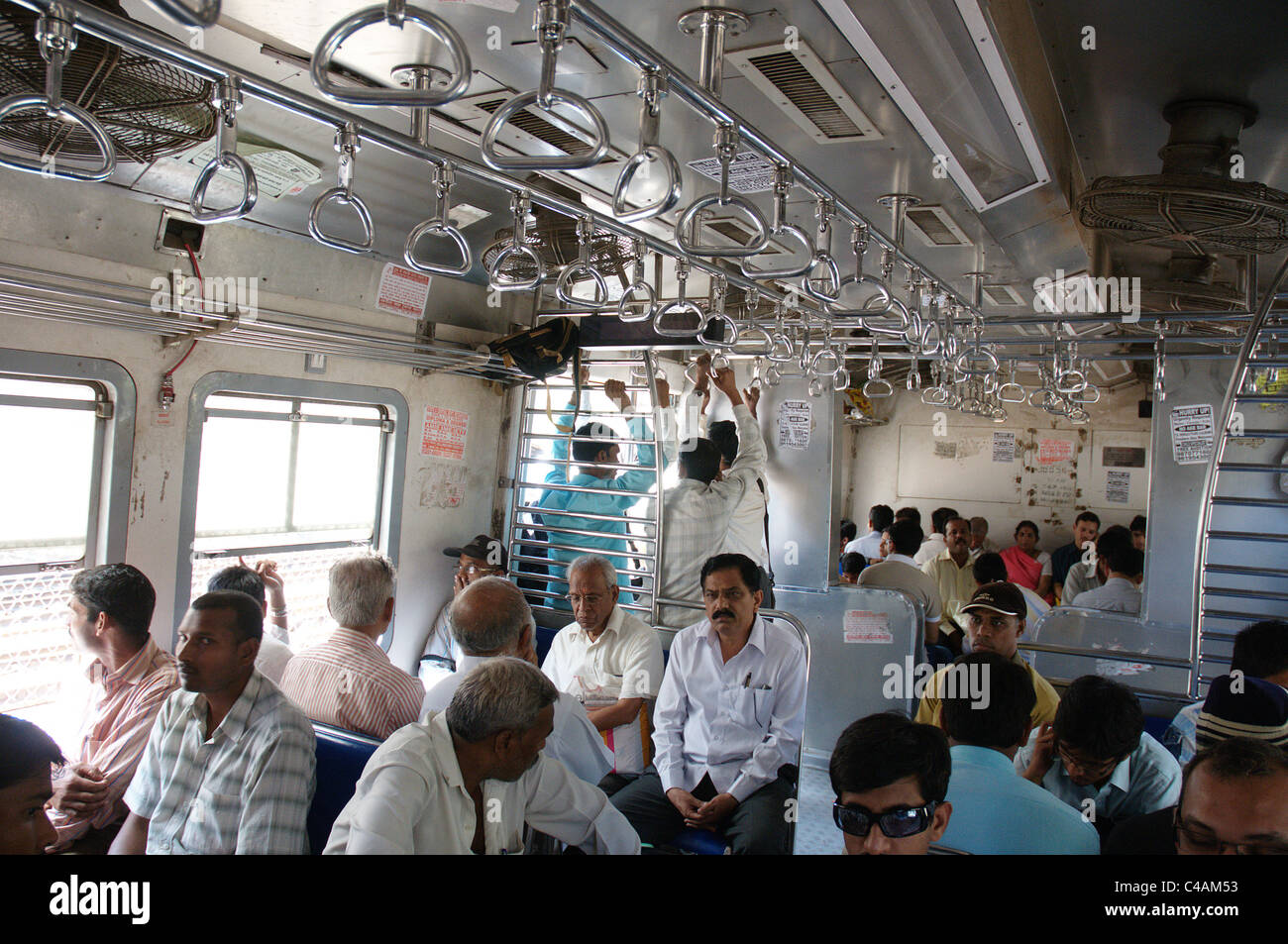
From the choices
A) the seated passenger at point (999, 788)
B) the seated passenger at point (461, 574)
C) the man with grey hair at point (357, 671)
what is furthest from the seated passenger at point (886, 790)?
the seated passenger at point (461, 574)

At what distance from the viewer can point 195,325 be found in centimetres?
384

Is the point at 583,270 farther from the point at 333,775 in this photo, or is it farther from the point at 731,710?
the point at 731,710

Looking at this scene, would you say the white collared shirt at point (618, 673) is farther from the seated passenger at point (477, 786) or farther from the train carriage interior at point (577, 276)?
the seated passenger at point (477, 786)

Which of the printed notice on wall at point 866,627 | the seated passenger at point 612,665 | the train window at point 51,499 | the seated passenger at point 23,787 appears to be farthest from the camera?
the printed notice on wall at point 866,627

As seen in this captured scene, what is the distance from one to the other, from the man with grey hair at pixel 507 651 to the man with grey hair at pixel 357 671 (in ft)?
0.43

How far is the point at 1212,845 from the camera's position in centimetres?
196

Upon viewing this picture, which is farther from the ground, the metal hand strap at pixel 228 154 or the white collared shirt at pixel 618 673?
the metal hand strap at pixel 228 154

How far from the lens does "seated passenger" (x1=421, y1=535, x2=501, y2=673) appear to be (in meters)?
5.35

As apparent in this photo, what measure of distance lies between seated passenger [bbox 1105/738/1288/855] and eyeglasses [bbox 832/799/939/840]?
1.95ft

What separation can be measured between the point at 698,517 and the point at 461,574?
150cm

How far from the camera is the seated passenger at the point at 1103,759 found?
268 cm

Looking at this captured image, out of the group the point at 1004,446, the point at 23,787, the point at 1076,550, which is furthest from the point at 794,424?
the point at 1004,446

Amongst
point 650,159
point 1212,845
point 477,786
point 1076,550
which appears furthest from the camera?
point 1076,550
